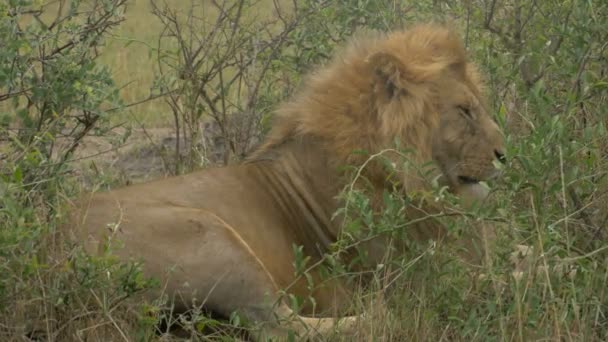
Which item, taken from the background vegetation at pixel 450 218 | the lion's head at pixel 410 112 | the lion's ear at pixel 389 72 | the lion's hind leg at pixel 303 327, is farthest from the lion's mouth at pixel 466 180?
the lion's hind leg at pixel 303 327

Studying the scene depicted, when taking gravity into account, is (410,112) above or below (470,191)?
above

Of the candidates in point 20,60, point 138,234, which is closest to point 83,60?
point 20,60

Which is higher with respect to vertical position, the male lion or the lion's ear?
the lion's ear

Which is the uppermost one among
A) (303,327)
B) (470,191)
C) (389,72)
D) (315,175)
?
(389,72)

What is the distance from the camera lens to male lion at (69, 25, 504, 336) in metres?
3.81

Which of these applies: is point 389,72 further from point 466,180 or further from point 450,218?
point 450,218

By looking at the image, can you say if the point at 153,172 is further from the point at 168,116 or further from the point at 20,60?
the point at 20,60

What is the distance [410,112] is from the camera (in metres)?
4.07

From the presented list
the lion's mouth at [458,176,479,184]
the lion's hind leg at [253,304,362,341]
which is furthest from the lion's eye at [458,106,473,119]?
the lion's hind leg at [253,304,362,341]

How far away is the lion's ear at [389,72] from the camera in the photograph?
4086mm

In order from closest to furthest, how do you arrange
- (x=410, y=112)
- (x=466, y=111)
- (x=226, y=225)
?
(x=226, y=225) → (x=410, y=112) → (x=466, y=111)

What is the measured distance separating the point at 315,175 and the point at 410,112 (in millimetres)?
379

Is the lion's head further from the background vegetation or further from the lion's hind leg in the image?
the lion's hind leg

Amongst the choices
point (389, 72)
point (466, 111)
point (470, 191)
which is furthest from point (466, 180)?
point (389, 72)
